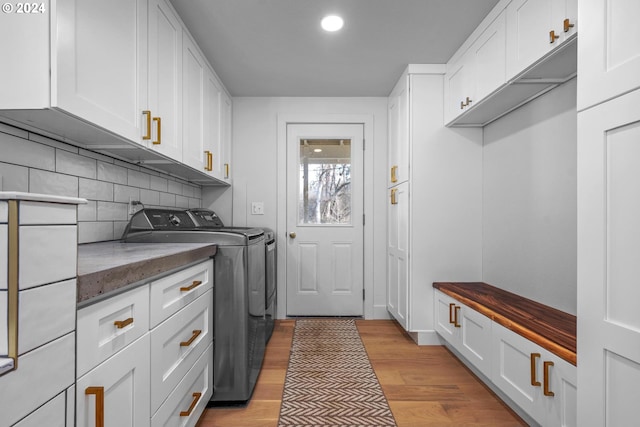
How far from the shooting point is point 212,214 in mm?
3096

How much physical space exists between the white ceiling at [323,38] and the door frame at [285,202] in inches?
13.3

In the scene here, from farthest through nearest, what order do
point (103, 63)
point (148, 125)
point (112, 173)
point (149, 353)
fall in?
point (112, 173) < point (148, 125) < point (103, 63) < point (149, 353)

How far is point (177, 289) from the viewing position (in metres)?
1.28

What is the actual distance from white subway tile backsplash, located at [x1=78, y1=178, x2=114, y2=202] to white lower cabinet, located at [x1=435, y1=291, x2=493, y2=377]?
2192mm

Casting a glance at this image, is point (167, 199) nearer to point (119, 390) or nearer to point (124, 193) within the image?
point (124, 193)

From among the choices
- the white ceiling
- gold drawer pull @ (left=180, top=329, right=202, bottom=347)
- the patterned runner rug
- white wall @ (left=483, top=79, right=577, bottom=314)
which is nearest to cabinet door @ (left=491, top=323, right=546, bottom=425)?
white wall @ (left=483, top=79, right=577, bottom=314)

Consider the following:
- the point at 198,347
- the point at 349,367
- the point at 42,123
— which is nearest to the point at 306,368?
the point at 349,367

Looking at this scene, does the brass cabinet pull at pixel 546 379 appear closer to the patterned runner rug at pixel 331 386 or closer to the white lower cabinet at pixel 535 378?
the white lower cabinet at pixel 535 378

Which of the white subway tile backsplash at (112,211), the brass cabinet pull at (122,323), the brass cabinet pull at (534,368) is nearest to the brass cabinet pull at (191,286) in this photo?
the brass cabinet pull at (122,323)

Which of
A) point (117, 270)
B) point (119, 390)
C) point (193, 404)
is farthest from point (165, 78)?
point (193, 404)

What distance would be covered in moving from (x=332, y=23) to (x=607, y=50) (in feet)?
4.85

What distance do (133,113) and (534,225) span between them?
223cm

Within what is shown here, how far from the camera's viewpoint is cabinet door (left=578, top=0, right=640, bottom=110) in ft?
2.90

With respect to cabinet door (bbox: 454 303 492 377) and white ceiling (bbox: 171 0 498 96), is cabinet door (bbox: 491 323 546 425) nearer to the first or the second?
cabinet door (bbox: 454 303 492 377)
